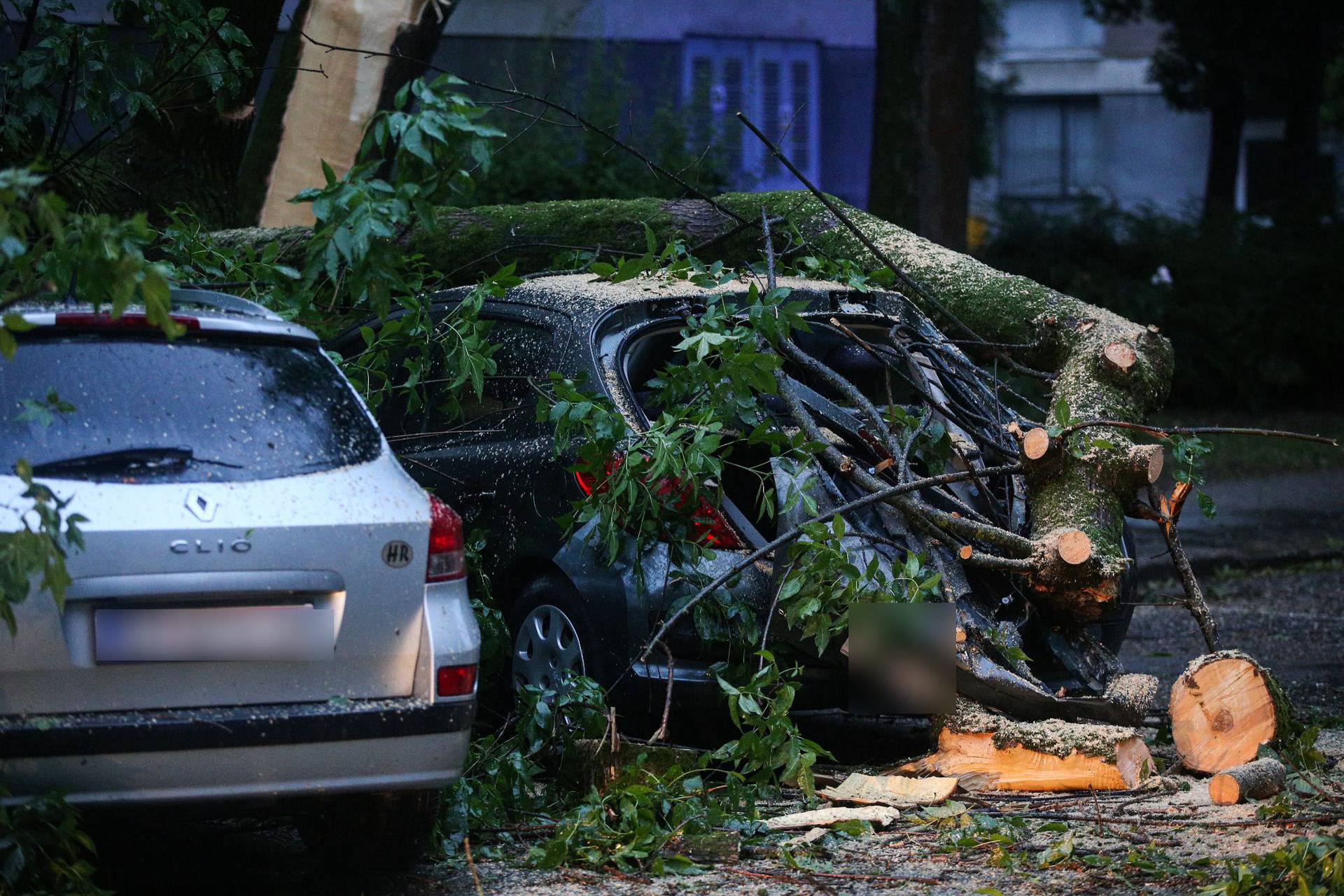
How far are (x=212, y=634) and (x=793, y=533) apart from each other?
201 cm

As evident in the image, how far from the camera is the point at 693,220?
6840mm

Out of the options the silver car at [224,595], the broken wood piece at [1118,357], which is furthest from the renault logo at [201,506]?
the broken wood piece at [1118,357]

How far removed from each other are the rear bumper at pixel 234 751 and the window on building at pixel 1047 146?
33.1m

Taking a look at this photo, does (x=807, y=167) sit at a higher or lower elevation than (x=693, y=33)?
lower

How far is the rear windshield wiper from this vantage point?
11.3ft

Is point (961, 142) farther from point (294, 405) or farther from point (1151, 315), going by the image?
point (294, 405)

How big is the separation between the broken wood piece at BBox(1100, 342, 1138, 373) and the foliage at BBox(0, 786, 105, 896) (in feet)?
12.7

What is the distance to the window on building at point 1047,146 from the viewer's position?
116 ft

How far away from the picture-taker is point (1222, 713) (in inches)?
190

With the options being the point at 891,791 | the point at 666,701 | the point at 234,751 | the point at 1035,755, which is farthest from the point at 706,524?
the point at 234,751

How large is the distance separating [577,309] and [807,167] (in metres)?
15.7

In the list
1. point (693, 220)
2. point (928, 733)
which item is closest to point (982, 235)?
point (693, 220)

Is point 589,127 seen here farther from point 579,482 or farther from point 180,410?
point 180,410

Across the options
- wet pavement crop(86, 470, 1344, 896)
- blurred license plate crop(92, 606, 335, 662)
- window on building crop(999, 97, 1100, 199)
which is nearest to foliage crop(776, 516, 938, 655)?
wet pavement crop(86, 470, 1344, 896)
